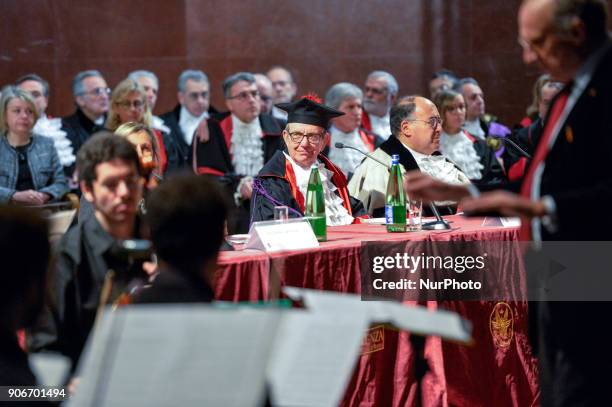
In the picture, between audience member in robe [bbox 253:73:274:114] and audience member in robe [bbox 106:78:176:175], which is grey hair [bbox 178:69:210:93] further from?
audience member in robe [bbox 106:78:176:175]

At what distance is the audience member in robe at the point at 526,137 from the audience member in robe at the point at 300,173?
1.90 metres

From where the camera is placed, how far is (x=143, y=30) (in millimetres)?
10836

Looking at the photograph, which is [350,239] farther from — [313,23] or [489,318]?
[313,23]

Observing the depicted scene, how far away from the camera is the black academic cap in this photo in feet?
19.1

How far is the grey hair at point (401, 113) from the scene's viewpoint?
21.5 feet

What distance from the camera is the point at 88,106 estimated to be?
8.66 metres

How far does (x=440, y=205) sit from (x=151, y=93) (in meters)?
3.50

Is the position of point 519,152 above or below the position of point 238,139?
below

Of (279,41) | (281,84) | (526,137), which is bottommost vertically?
(526,137)

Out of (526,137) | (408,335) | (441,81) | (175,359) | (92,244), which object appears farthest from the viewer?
(441,81)

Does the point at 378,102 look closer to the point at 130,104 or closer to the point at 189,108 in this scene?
the point at 189,108

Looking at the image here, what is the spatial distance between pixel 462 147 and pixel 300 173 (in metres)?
3.48

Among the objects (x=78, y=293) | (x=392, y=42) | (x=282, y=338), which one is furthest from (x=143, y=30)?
(x=282, y=338)

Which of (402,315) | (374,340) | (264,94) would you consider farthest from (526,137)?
(402,315)
